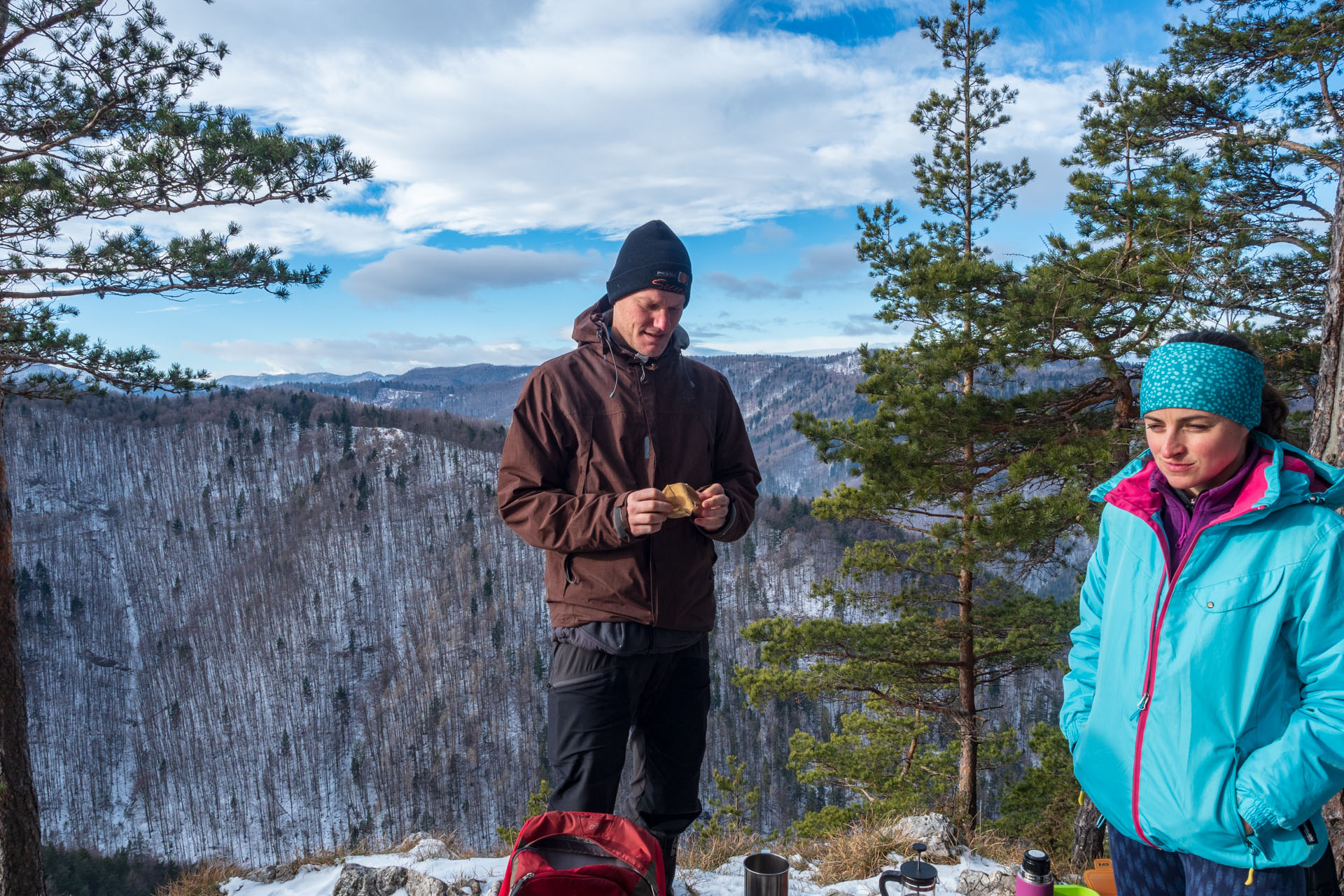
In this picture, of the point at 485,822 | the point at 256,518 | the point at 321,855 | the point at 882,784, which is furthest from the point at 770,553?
the point at 321,855

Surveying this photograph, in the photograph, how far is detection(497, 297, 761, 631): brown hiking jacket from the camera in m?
2.10

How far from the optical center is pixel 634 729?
234 centimetres

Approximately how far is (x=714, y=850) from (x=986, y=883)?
1.35 metres

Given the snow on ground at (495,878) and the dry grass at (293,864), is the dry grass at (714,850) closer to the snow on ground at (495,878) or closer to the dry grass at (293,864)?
the snow on ground at (495,878)

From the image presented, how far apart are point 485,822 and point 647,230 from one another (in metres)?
73.7

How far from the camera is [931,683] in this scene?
9688mm

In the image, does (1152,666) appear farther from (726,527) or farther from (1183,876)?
(726,527)

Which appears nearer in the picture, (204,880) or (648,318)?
(648,318)

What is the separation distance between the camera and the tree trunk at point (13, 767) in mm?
4383

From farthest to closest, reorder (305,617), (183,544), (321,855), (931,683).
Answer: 1. (183,544)
2. (305,617)
3. (931,683)
4. (321,855)

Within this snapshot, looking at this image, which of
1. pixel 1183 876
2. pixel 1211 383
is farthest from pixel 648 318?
pixel 1183 876

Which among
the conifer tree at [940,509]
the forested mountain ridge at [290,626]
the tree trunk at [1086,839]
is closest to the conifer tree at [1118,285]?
the conifer tree at [940,509]

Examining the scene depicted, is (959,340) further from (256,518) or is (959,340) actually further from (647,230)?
(256,518)

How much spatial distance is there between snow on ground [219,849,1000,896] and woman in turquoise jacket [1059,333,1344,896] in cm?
155
